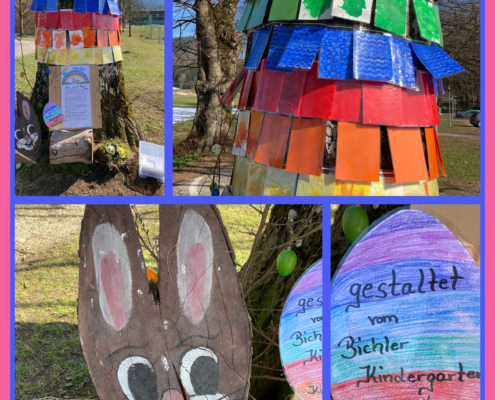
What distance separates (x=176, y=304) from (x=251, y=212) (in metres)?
0.70

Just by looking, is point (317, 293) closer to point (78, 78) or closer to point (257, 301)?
point (257, 301)

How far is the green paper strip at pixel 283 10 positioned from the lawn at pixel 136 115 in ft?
2.53

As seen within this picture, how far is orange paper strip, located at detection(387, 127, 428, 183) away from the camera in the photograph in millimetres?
1521

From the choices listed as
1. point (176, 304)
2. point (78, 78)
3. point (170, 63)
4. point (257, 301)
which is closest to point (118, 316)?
point (176, 304)

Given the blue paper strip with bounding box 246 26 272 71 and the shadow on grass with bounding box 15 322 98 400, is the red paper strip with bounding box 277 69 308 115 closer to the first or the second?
the blue paper strip with bounding box 246 26 272 71

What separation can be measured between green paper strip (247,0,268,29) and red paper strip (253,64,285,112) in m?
0.20

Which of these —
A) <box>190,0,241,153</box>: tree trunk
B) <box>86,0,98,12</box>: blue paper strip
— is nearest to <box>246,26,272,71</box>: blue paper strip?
<box>86,0,98,12</box>: blue paper strip

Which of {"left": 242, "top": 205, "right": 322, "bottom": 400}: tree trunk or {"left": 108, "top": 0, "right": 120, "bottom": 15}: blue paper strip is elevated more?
{"left": 108, "top": 0, "right": 120, "bottom": 15}: blue paper strip

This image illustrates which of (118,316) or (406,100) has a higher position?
(406,100)

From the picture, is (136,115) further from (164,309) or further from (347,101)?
(347,101)

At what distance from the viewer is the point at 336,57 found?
1.44m

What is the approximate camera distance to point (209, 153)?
2.75 m

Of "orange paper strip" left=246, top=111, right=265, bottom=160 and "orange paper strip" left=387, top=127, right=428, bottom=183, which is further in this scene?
"orange paper strip" left=246, top=111, right=265, bottom=160

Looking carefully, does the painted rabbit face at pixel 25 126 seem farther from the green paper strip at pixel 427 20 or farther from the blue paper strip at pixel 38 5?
the green paper strip at pixel 427 20
